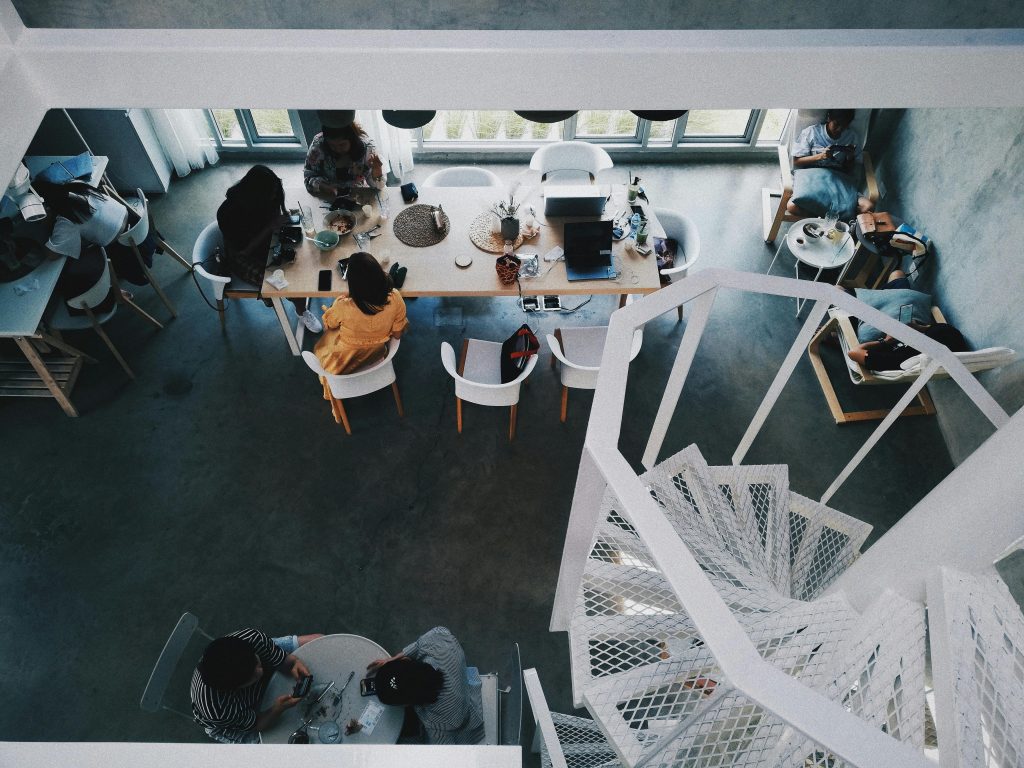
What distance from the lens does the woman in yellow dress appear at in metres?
4.14

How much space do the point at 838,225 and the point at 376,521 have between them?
14.7 ft

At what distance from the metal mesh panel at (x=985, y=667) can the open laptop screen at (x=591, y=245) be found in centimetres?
334

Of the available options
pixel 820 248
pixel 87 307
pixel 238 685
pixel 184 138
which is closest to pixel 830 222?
pixel 820 248

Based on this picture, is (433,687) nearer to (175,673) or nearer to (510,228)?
(175,673)

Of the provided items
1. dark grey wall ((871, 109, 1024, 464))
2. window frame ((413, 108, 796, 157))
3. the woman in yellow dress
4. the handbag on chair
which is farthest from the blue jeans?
window frame ((413, 108, 796, 157))

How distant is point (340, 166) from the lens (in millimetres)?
5367

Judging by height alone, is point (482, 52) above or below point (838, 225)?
above

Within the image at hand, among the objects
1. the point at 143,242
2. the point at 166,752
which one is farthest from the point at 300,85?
the point at 143,242

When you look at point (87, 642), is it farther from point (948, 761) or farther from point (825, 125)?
point (825, 125)

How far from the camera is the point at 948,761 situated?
59.2 inches

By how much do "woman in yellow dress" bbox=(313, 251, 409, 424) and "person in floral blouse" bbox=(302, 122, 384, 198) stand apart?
1.23m

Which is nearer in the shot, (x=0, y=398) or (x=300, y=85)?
(x=300, y=85)

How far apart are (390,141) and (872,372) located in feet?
15.7

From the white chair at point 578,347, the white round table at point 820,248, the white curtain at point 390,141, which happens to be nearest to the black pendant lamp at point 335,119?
the white chair at point 578,347
